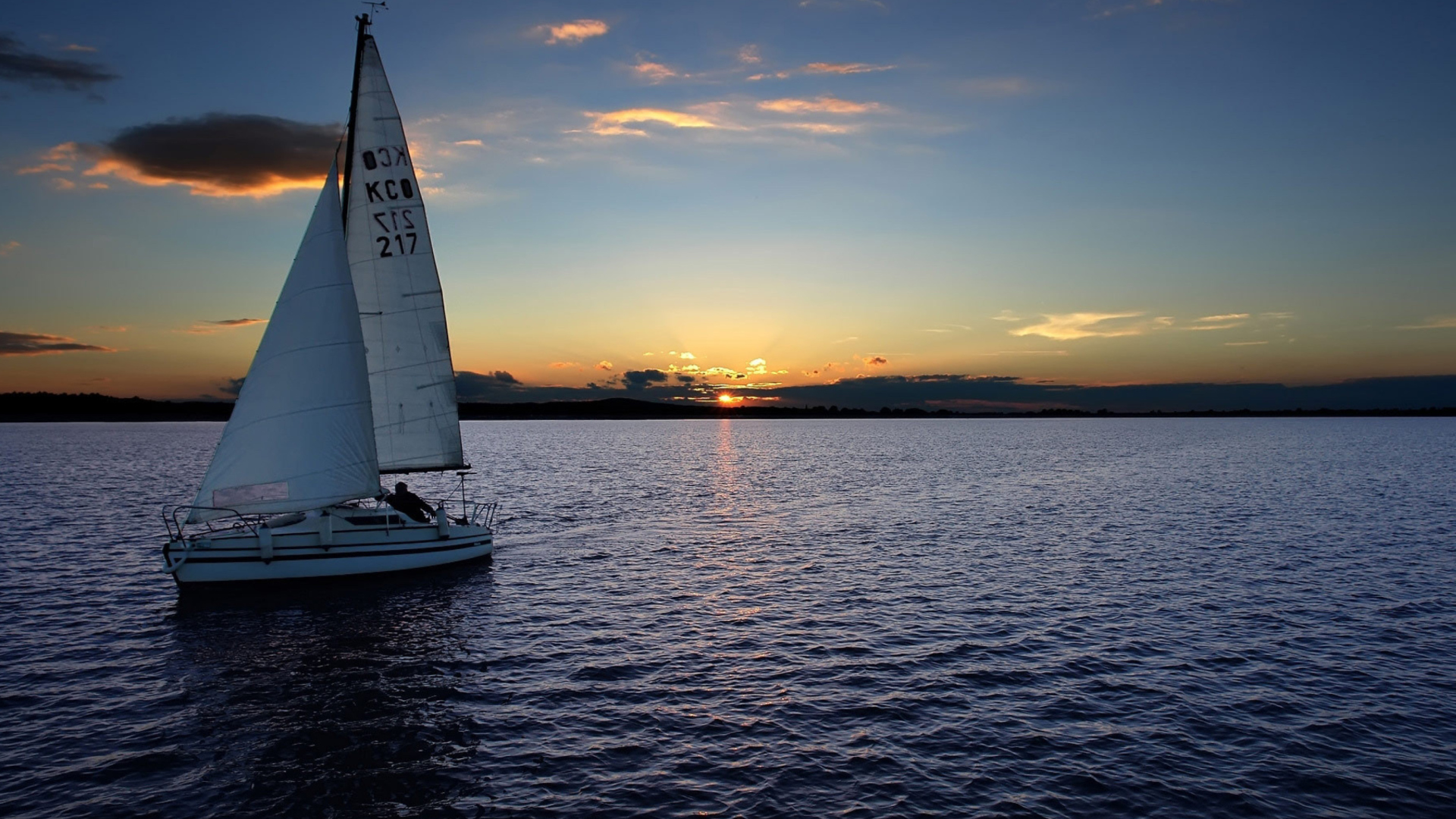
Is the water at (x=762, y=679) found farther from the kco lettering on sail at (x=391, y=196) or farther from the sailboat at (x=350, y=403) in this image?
the kco lettering on sail at (x=391, y=196)

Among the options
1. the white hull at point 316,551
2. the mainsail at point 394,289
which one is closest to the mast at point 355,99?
the mainsail at point 394,289

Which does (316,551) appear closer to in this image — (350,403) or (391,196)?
(350,403)

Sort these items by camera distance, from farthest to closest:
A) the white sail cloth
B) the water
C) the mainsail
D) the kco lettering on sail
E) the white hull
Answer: the kco lettering on sail < the mainsail < the white hull < the white sail cloth < the water

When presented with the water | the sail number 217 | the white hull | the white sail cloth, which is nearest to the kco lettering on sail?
the sail number 217

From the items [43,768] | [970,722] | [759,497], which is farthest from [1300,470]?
[43,768]

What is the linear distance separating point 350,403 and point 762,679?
65.9ft

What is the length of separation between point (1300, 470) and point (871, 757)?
99.0m

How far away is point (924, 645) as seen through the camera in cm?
2420

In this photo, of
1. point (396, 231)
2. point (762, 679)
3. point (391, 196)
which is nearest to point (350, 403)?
point (396, 231)

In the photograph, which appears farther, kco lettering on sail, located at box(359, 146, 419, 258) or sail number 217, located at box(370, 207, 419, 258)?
sail number 217, located at box(370, 207, 419, 258)

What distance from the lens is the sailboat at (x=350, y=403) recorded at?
96.0ft

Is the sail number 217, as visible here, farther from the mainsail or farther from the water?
the water

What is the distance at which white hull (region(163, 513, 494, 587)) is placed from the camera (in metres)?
29.8

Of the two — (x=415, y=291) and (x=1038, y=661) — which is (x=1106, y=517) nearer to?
(x=1038, y=661)
